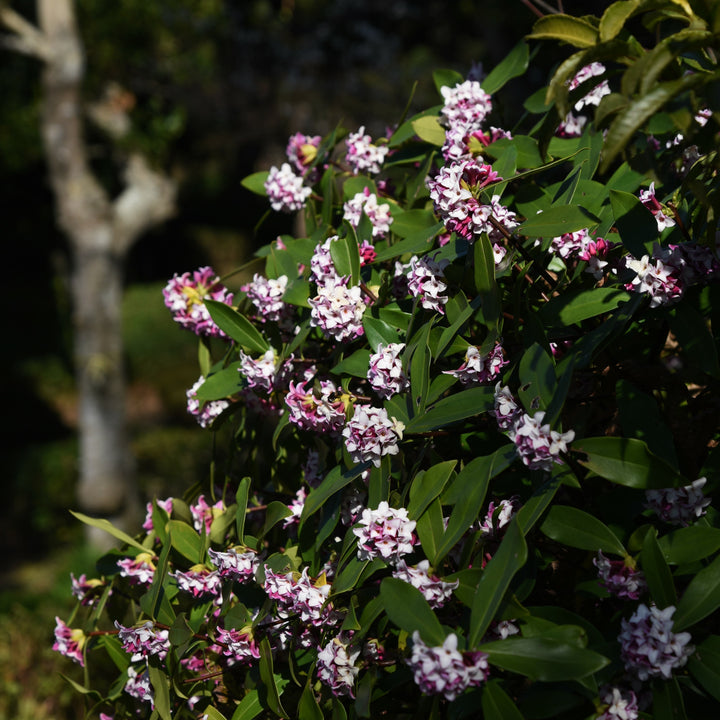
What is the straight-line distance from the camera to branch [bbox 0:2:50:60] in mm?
6098

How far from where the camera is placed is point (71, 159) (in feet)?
20.6

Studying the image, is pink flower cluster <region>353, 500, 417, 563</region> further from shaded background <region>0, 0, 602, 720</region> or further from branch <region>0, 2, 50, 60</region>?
branch <region>0, 2, 50, 60</region>

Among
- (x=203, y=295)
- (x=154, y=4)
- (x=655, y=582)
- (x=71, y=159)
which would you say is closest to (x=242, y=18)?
(x=154, y=4)

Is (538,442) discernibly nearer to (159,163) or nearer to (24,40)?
(24,40)

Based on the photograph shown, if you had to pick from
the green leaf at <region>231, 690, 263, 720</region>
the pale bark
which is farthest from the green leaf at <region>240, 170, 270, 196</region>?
the pale bark

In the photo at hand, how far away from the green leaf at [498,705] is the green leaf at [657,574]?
228mm

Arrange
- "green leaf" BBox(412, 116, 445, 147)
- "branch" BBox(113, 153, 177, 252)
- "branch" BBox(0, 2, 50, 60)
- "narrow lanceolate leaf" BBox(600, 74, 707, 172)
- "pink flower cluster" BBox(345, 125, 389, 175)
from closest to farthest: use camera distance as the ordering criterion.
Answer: "narrow lanceolate leaf" BBox(600, 74, 707, 172) → "green leaf" BBox(412, 116, 445, 147) → "pink flower cluster" BBox(345, 125, 389, 175) → "branch" BBox(0, 2, 50, 60) → "branch" BBox(113, 153, 177, 252)

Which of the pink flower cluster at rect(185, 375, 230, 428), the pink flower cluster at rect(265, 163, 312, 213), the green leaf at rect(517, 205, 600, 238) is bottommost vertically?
the green leaf at rect(517, 205, 600, 238)

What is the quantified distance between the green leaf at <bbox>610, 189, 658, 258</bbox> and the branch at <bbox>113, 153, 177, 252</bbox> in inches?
290

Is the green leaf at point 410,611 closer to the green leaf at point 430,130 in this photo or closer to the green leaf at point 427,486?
the green leaf at point 427,486

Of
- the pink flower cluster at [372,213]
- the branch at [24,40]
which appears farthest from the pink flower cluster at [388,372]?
the branch at [24,40]

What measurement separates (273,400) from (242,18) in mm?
11532

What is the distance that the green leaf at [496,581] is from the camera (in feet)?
3.12

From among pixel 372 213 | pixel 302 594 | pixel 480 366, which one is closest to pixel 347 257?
pixel 372 213
